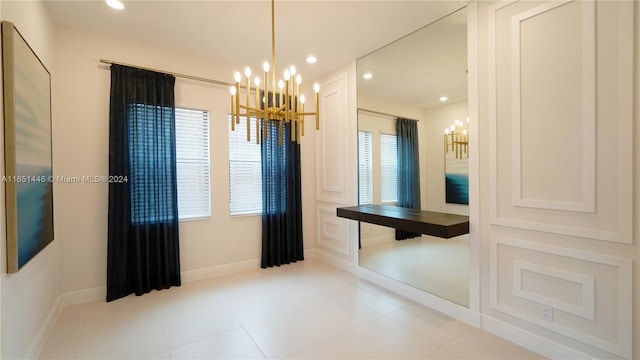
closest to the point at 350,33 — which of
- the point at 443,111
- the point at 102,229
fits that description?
the point at 443,111

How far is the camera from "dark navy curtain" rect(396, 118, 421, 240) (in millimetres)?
3334

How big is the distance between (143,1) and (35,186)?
186cm

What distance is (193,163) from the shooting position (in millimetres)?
→ 3805

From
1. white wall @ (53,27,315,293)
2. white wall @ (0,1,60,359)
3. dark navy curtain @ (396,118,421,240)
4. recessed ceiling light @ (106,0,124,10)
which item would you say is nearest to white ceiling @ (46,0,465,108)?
recessed ceiling light @ (106,0,124,10)

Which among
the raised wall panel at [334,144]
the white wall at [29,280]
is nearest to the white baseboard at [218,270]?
the white wall at [29,280]

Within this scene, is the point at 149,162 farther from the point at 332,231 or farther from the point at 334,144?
the point at 332,231

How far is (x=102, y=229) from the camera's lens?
3.24m

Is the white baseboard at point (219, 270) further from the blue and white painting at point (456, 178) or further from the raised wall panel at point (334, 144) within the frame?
the blue and white painting at point (456, 178)

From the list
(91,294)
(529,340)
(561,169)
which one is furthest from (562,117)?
(91,294)

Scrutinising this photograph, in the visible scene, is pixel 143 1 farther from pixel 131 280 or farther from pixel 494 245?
pixel 494 245

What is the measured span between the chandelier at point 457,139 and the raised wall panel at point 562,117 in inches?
10.8

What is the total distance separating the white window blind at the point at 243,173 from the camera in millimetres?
4133

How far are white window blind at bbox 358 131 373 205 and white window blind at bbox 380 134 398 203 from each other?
0.19m

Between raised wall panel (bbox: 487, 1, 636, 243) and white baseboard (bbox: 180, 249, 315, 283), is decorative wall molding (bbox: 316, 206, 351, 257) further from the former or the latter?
raised wall panel (bbox: 487, 1, 636, 243)
